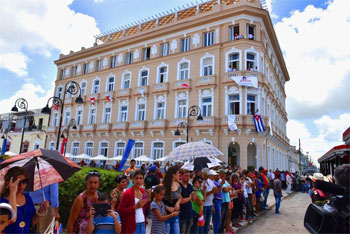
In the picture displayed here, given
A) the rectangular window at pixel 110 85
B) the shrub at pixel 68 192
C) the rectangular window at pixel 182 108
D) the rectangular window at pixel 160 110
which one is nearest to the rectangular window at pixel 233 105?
the rectangular window at pixel 182 108

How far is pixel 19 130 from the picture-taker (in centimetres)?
3753

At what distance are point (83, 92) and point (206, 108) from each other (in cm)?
1761

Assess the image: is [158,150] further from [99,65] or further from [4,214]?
[4,214]

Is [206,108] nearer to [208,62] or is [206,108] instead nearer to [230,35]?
[208,62]

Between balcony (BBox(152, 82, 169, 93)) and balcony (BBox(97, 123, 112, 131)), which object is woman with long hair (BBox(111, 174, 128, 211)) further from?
balcony (BBox(97, 123, 112, 131))

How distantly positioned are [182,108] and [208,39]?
24.2 ft

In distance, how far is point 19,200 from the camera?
313cm

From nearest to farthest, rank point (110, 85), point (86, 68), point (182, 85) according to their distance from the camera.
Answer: point (182, 85) → point (110, 85) → point (86, 68)

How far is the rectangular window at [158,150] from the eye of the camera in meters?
22.9

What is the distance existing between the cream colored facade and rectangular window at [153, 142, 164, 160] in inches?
4.0

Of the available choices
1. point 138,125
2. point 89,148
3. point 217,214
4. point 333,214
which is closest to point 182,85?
point 138,125

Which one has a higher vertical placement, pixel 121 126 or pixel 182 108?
pixel 182 108

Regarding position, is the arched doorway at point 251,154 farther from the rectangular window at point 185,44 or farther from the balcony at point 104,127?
the balcony at point 104,127

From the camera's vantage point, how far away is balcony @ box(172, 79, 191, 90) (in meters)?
22.1
